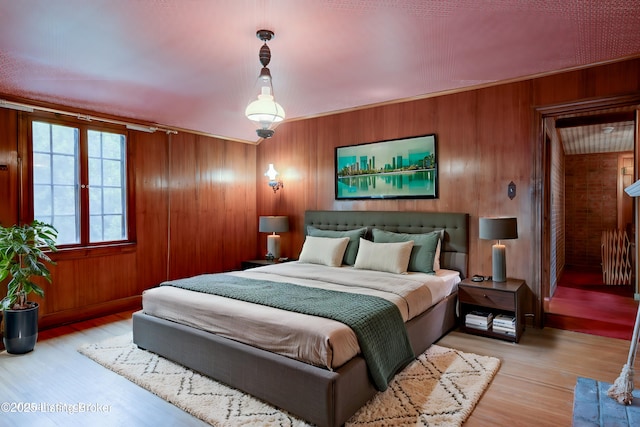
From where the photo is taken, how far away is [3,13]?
2.29 metres

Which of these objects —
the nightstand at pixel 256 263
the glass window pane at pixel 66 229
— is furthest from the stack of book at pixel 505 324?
the glass window pane at pixel 66 229

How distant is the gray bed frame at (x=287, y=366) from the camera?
2072 mm

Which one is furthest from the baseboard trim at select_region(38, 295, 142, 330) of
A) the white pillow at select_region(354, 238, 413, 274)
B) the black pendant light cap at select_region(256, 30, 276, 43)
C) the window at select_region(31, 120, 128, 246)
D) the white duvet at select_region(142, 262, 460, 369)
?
the black pendant light cap at select_region(256, 30, 276, 43)

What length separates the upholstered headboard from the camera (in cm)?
408

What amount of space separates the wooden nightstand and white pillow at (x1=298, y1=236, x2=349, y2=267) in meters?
1.40

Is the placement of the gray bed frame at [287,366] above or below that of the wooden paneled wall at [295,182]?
below

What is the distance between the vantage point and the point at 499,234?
356cm

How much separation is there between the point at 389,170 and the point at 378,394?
2.87 metres

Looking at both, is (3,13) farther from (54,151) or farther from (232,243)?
(232,243)

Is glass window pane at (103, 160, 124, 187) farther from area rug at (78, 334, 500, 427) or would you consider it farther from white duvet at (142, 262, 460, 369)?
area rug at (78, 334, 500, 427)

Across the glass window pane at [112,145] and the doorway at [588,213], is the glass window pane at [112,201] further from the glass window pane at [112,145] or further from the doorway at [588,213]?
the doorway at [588,213]

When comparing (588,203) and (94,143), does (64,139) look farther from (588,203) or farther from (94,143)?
(588,203)

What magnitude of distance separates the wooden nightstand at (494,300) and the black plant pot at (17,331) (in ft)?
13.2

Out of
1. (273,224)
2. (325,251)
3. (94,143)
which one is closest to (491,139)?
(325,251)
